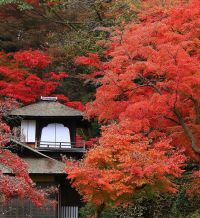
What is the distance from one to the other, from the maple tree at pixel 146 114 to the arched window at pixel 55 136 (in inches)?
232

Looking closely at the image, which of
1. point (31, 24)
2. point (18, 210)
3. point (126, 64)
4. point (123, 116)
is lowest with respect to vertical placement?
point (18, 210)

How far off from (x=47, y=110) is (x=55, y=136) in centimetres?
157

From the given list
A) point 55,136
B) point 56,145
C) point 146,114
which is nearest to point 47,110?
point 55,136

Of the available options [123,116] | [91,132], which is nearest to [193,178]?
[123,116]

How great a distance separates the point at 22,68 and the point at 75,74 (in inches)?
156

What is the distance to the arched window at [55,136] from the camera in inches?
1128

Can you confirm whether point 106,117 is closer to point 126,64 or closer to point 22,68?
point 126,64

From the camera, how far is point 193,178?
2238 centimetres

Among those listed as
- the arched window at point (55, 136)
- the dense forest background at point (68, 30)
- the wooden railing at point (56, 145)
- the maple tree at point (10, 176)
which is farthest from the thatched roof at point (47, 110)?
the maple tree at point (10, 176)

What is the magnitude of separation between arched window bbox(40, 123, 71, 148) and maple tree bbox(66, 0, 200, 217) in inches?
232

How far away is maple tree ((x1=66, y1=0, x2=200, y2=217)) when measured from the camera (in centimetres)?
1850

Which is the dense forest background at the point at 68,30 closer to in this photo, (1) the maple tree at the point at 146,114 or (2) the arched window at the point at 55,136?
(2) the arched window at the point at 55,136

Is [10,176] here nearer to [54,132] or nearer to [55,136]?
[55,136]

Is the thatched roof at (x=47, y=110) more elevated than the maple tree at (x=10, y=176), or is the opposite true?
the thatched roof at (x=47, y=110)
